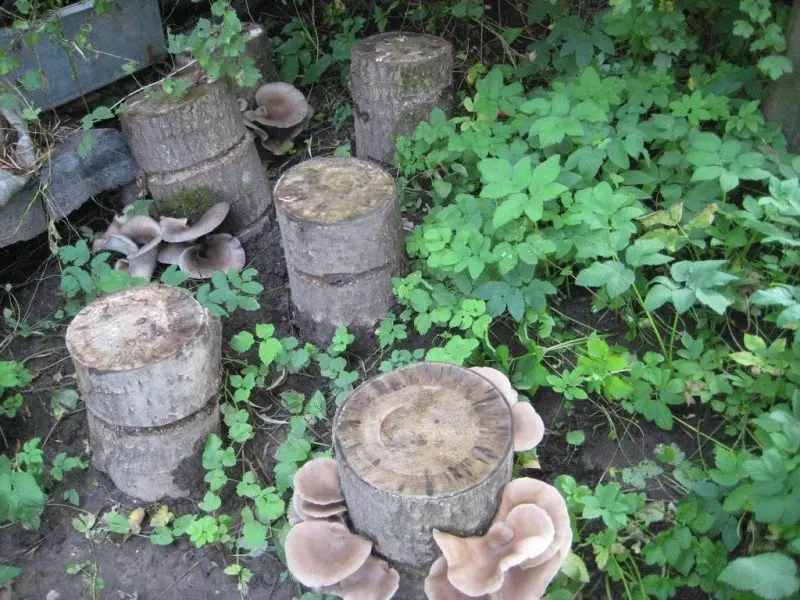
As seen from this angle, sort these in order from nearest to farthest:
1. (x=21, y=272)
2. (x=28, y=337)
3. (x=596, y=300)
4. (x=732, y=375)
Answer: (x=732, y=375), (x=596, y=300), (x=28, y=337), (x=21, y=272)

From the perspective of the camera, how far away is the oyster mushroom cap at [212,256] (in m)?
4.11

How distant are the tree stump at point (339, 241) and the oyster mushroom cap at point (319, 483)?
42.6 inches

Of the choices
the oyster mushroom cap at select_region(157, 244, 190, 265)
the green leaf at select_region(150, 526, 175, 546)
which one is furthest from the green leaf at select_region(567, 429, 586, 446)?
the oyster mushroom cap at select_region(157, 244, 190, 265)

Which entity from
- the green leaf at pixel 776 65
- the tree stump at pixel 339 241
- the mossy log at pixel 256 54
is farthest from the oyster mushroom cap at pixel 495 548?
the mossy log at pixel 256 54

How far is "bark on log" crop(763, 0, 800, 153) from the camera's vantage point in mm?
3493

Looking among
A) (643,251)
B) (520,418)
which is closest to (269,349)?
(520,418)

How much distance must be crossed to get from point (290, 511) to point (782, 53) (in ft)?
10.4

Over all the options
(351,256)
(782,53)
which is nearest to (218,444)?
(351,256)

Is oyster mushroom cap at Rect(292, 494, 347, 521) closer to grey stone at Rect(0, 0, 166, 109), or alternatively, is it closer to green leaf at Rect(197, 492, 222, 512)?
green leaf at Rect(197, 492, 222, 512)

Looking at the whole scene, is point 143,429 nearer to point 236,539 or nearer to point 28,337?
point 236,539

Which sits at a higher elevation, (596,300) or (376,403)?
(376,403)

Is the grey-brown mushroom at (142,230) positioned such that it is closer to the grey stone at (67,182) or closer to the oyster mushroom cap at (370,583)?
the grey stone at (67,182)

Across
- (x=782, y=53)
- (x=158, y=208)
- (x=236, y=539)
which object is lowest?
(x=236, y=539)

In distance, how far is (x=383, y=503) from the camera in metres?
2.31
